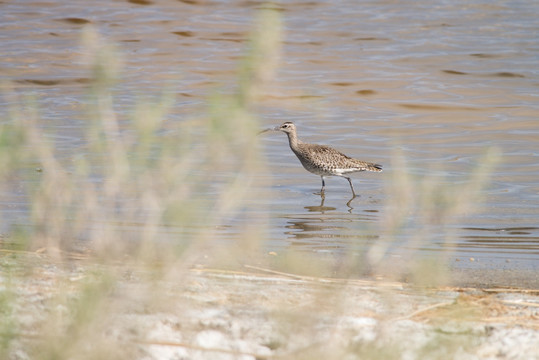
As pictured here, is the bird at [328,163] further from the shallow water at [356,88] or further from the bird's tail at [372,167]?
the shallow water at [356,88]

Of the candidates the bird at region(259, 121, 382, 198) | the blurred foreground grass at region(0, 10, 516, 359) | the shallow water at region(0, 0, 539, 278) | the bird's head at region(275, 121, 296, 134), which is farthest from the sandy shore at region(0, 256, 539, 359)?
the bird's head at region(275, 121, 296, 134)

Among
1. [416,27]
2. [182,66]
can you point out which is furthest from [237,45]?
[416,27]

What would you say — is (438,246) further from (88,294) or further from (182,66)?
(182,66)

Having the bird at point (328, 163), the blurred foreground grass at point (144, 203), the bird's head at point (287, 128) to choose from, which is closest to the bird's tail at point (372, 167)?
the bird at point (328, 163)

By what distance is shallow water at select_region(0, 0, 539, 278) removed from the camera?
8.28 meters

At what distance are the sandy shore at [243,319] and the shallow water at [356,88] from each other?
43 centimetres

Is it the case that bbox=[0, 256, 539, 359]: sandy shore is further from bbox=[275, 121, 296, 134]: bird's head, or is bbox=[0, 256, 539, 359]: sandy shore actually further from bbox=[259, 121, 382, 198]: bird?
bbox=[275, 121, 296, 134]: bird's head

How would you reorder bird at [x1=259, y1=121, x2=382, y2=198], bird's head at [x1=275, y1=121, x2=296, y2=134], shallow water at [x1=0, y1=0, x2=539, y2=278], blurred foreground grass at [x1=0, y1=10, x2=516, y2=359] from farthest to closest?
1. bird's head at [x1=275, y1=121, x2=296, y2=134]
2. bird at [x1=259, y1=121, x2=382, y2=198]
3. shallow water at [x1=0, y1=0, x2=539, y2=278]
4. blurred foreground grass at [x1=0, y1=10, x2=516, y2=359]

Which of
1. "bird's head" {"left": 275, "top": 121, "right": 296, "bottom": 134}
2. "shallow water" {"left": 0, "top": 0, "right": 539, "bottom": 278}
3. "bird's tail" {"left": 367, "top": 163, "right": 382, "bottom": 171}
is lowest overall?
"shallow water" {"left": 0, "top": 0, "right": 539, "bottom": 278}

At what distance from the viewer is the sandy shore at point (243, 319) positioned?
110 inches

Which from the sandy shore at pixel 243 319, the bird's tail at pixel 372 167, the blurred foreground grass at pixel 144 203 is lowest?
the bird's tail at pixel 372 167

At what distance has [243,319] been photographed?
12.0ft

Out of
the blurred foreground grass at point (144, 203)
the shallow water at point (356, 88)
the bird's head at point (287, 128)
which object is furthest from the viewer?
the bird's head at point (287, 128)

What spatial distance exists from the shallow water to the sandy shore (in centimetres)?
43
